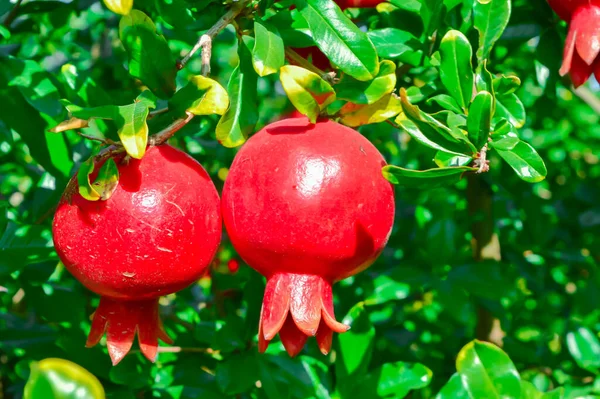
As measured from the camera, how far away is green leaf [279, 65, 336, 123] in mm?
838

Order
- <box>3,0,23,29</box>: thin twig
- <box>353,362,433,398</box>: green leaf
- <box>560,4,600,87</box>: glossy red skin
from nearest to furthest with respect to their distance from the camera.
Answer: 1. <box>560,4,600,87</box>: glossy red skin
2. <box>353,362,433,398</box>: green leaf
3. <box>3,0,23,29</box>: thin twig

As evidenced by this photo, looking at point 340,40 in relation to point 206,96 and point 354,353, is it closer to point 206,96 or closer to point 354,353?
point 206,96

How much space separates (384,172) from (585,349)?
0.76 metres

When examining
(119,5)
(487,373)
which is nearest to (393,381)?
(487,373)

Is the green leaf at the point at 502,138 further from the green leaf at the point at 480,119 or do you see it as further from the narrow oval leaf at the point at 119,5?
the narrow oval leaf at the point at 119,5

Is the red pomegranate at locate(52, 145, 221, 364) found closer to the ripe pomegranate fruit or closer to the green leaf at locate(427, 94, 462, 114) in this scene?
the green leaf at locate(427, 94, 462, 114)

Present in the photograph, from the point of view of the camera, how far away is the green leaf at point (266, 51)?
85 centimetres

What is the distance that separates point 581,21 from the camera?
1.02 metres

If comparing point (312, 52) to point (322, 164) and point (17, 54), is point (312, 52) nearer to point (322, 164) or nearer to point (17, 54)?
point (322, 164)

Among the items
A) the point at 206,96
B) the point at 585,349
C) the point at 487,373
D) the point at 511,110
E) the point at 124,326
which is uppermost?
the point at 206,96

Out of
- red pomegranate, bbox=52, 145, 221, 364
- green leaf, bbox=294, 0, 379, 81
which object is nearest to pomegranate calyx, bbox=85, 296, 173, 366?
red pomegranate, bbox=52, 145, 221, 364

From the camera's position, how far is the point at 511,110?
→ 3.37 ft

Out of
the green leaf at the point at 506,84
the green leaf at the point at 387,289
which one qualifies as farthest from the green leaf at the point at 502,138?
the green leaf at the point at 387,289

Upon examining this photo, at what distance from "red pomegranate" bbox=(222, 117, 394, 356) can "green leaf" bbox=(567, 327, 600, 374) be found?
673mm
